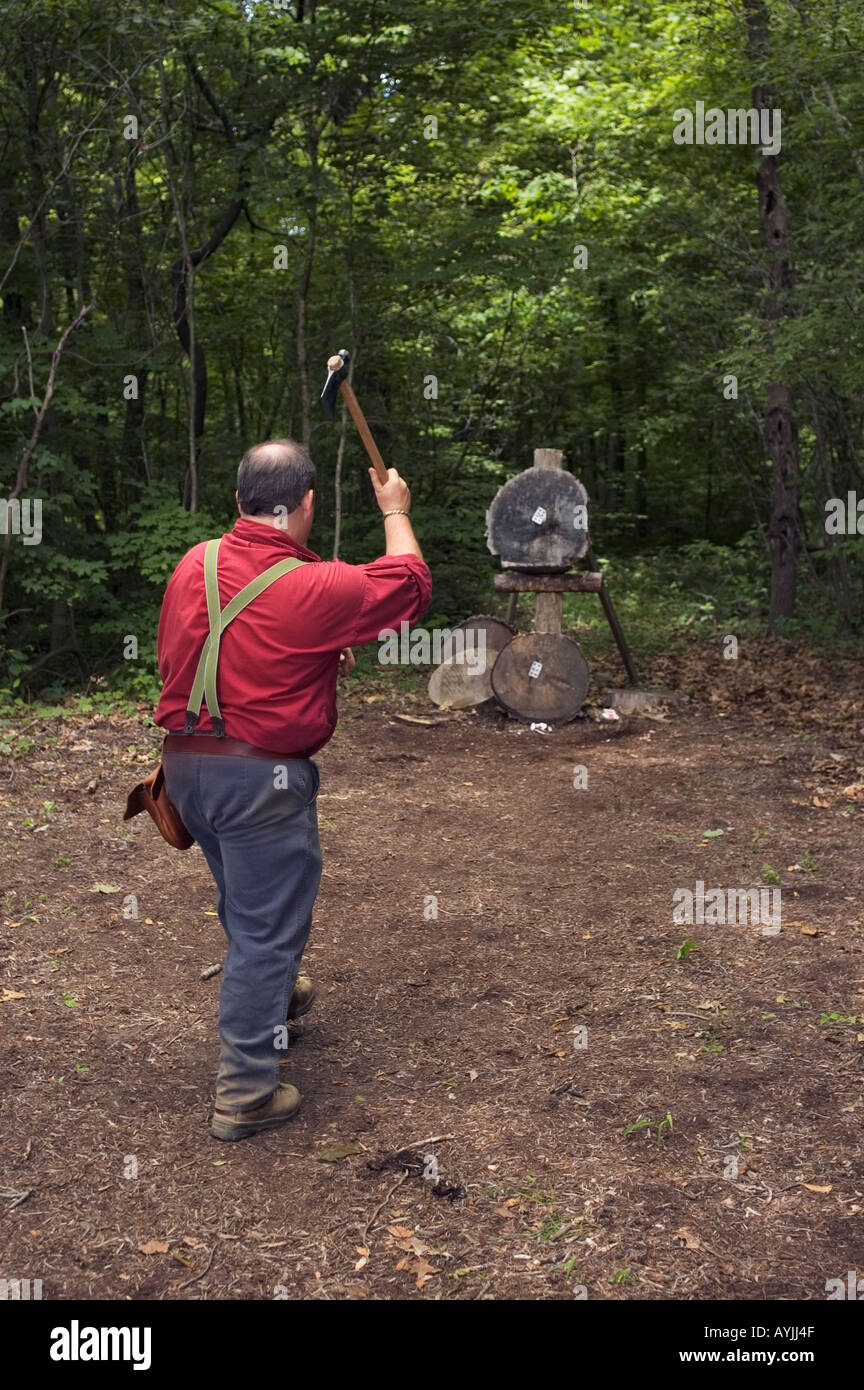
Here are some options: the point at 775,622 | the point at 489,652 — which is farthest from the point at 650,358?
the point at 489,652

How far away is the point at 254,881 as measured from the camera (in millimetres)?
3576

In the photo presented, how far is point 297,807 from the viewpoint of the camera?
3598 millimetres

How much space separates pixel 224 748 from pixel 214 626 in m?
0.35

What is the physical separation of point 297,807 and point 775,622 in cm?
1090

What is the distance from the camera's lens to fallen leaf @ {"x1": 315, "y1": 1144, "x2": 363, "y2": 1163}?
3.61 m

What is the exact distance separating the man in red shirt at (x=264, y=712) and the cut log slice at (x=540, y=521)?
6.46m

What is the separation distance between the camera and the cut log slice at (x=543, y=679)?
995cm

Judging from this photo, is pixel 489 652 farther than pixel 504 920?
Yes

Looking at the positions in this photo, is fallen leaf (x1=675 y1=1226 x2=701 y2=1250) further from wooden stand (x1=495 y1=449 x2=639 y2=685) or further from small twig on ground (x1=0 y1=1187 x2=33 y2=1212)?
wooden stand (x1=495 y1=449 x2=639 y2=685)

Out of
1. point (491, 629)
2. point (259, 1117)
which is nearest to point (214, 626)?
point (259, 1117)

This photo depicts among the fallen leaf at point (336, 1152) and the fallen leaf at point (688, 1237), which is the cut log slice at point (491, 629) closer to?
the fallen leaf at point (336, 1152)

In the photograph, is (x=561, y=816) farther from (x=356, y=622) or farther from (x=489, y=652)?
(x=356, y=622)

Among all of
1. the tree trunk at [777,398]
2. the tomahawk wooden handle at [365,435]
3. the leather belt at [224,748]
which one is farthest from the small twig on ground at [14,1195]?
the tree trunk at [777,398]

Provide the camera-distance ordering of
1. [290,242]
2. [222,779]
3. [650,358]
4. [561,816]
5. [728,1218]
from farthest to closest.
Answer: [650,358] < [290,242] < [561,816] < [222,779] < [728,1218]
